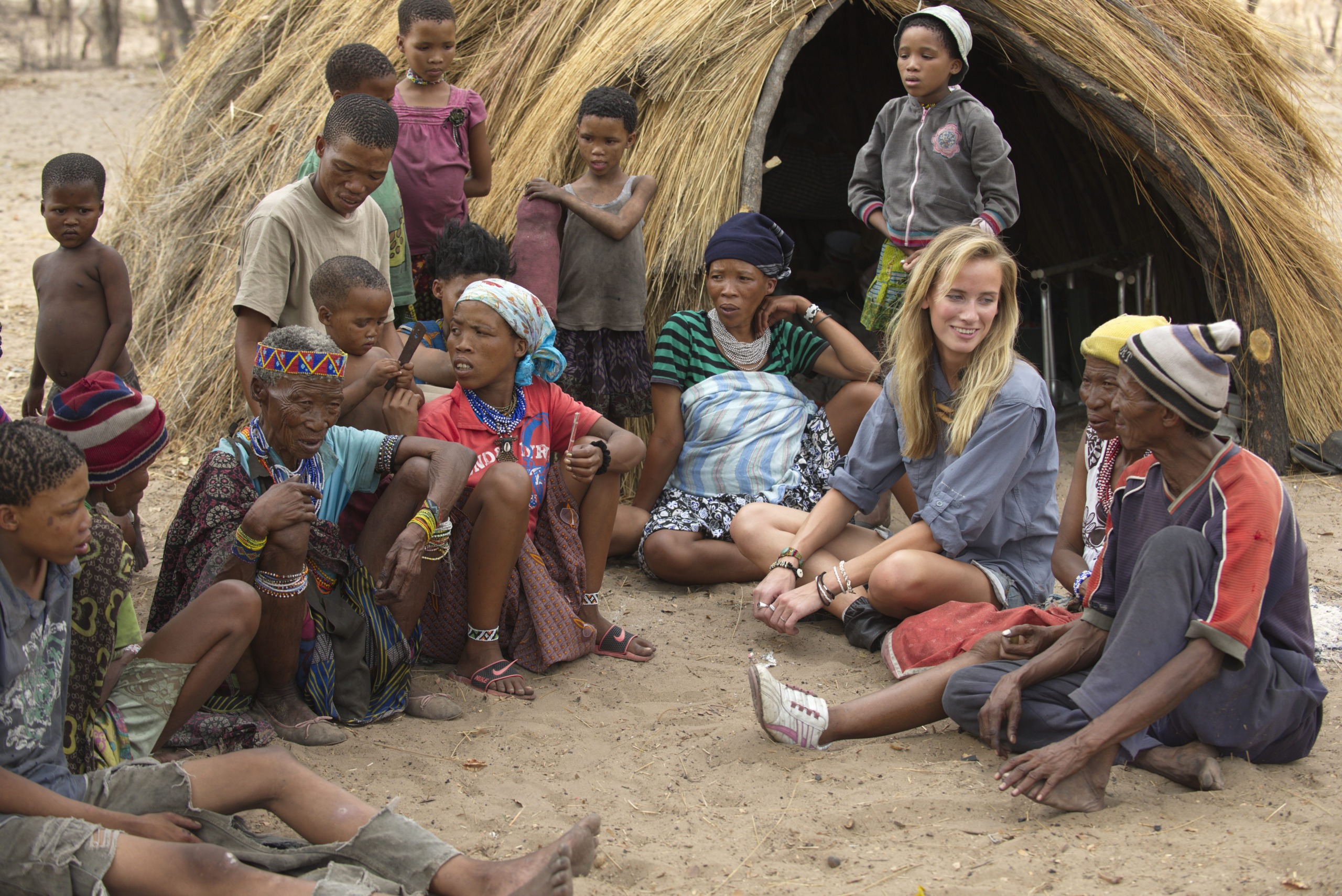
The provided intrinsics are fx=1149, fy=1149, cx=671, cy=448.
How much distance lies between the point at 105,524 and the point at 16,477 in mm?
355

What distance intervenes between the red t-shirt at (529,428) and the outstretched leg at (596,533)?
0.07 metres

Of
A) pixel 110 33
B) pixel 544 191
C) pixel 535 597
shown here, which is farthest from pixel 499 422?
pixel 110 33

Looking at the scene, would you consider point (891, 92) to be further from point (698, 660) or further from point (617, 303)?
point (698, 660)

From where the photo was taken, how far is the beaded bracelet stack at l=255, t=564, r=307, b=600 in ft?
8.77

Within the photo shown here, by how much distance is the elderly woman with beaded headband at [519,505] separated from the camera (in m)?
3.25

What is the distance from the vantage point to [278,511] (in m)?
2.61

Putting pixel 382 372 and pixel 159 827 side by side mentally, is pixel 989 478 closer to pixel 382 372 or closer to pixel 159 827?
pixel 382 372

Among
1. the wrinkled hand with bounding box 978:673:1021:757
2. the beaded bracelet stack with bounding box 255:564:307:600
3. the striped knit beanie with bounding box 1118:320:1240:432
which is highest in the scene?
the striped knit beanie with bounding box 1118:320:1240:432

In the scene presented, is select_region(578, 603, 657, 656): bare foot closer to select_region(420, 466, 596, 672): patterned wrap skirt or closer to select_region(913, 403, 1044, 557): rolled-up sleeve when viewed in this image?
select_region(420, 466, 596, 672): patterned wrap skirt

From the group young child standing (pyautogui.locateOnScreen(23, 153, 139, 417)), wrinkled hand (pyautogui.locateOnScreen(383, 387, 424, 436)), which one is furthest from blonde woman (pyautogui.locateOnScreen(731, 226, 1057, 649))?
young child standing (pyautogui.locateOnScreen(23, 153, 139, 417))

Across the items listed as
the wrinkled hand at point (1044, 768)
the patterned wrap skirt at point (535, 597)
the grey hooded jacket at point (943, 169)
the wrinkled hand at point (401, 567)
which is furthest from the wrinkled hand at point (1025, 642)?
the grey hooded jacket at point (943, 169)

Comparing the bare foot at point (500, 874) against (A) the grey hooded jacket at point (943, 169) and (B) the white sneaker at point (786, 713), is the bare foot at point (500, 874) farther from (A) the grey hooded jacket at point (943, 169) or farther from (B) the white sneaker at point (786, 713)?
(A) the grey hooded jacket at point (943, 169)

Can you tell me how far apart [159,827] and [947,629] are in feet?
6.72

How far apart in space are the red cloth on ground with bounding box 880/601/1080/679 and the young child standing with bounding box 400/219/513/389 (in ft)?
5.46
